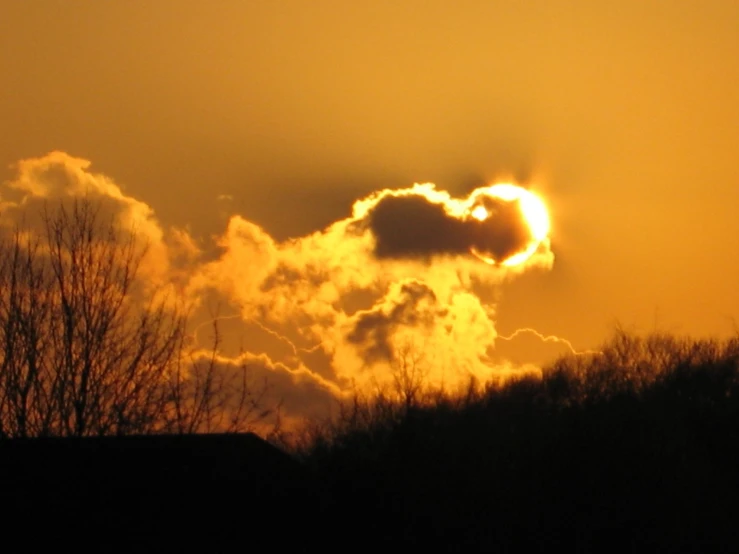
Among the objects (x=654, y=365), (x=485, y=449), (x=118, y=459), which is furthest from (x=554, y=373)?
(x=118, y=459)

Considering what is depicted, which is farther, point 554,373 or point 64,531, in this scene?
point 554,373

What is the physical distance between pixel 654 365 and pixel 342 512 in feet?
96.7

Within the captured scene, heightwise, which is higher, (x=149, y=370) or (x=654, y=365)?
(x=654, y=365)

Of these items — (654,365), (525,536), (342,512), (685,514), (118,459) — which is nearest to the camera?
(118,459)

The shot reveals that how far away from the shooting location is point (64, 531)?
71.1 feet

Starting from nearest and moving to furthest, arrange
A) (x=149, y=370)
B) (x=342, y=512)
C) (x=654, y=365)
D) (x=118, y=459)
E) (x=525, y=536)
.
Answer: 1. (x=118, y=459)
2. (x=342, y=512)
3. (x=525, y=536)
4. (x=149, y=370)
5. (x=654, y=365)

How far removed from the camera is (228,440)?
25047mm

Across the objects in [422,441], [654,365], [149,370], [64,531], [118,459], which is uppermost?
[654,365]

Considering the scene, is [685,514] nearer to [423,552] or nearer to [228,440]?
[423,552]

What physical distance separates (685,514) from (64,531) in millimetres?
13970

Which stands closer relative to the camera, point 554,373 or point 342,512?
point 342,512

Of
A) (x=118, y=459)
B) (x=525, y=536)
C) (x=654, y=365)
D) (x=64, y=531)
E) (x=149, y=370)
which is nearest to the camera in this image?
(x=64, y=531)

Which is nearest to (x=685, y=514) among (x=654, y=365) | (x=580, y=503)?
(x=580, y=503)

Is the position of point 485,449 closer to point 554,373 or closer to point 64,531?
point 64,531
